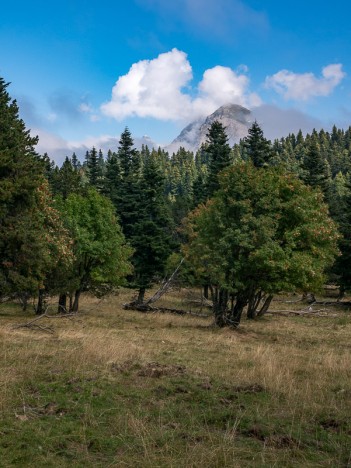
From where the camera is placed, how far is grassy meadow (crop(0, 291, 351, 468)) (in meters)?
5.52

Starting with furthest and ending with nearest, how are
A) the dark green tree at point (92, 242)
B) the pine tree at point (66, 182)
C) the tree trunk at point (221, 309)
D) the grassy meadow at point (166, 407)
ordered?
the pine tree at point (66, 182), the dark green tree at point (92, 242), the tree trunk at point (221, 309), the grassy meadow at point (166, 407)

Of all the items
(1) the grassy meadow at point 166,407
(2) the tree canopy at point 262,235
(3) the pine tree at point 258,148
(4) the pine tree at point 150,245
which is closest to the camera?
(1) the grassy meadow at point 166,407

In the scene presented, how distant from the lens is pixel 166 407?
7656mm

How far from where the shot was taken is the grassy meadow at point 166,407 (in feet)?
18.1

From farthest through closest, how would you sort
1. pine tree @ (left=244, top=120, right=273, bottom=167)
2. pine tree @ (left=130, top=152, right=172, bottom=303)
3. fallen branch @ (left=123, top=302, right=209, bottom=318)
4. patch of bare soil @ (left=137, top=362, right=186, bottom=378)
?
pine tree @ (left=244, top=120, right=273, bottom=167) < pine tree @ (left=130, top=152, right=172, bottom=303) < fallen branch @ (left=123, top=302, right=209, bottom=318) < patch of bare soil @ (left=137, top=362, right=186, bottom=378)

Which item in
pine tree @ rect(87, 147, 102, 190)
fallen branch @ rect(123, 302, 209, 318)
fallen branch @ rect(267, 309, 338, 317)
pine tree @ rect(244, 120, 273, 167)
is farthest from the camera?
pine tree @ rect(87, 147, 102, 190)

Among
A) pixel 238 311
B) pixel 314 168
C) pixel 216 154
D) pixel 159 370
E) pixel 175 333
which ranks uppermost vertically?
pixel 216 154

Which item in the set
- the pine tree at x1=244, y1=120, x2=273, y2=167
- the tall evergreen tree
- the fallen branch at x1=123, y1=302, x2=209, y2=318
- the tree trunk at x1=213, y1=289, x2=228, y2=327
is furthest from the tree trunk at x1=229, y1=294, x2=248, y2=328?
the pine tree at x1=244, y1=120, x2=273, y2=167

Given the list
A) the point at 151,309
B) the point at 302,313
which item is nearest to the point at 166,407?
the point at 151,309

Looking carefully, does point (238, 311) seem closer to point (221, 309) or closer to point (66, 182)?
point (221, 309)

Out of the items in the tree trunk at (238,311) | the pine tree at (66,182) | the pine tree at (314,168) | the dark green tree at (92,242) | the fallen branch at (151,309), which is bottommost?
the fallen branch at (151,309)

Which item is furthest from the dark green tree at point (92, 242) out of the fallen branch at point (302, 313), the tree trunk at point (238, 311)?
the fallen branch at point (302, 313)

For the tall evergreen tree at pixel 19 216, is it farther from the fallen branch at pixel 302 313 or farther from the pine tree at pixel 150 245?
the fallen branch at pixel 302 313

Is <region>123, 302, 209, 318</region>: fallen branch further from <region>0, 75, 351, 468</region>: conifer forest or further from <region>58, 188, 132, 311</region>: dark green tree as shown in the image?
<region>58, 188, 132, 311</region>: dark green tree
